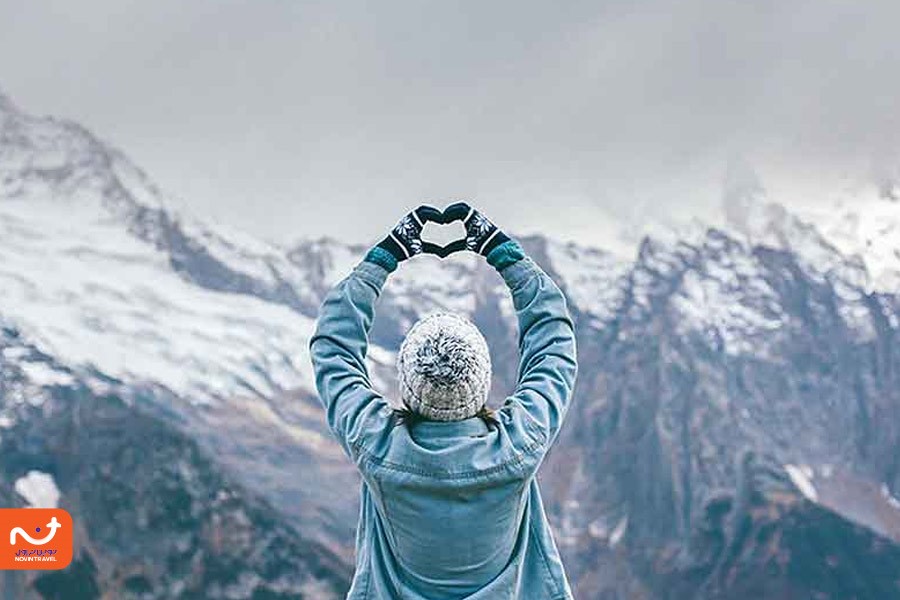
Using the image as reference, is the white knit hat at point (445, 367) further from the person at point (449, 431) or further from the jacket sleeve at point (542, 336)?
the jacket sleeve at point (542, 336)

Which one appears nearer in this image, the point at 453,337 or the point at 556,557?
the point at 453,337

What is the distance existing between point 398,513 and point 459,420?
1.69ft

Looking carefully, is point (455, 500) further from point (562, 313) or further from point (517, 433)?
point (562, 313)

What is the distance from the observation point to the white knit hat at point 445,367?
6.42 metres

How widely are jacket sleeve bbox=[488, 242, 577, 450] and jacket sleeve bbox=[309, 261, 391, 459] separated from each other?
59 centimetres

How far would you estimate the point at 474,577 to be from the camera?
6.92 m

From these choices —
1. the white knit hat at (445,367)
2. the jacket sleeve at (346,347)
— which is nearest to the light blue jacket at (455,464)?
the jacket sleeve at (346,347)

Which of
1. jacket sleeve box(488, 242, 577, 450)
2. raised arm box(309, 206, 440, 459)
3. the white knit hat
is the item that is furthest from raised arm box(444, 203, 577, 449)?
the white knit hat

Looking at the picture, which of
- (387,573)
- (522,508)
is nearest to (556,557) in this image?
(522,508)

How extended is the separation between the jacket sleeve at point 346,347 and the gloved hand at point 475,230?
1.32ft

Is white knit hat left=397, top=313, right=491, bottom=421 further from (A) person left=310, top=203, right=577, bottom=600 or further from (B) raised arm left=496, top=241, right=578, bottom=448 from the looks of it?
(B) raised arm left=496, top=241, right=578, bottom=448

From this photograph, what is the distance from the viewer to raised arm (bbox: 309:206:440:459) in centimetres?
692

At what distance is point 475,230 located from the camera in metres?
7.14

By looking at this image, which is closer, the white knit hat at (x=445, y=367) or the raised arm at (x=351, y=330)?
the white knit hat at (x=445, y=367)
